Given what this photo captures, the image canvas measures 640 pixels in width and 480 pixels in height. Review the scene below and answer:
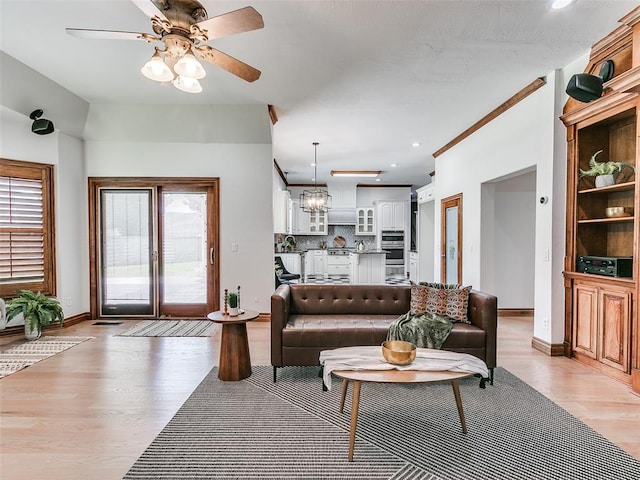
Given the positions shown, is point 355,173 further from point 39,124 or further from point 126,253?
point 39,124

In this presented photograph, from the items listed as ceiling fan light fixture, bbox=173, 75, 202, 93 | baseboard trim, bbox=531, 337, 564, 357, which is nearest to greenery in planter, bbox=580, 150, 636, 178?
baseboard trim, bbox=531, 337, 564, 357

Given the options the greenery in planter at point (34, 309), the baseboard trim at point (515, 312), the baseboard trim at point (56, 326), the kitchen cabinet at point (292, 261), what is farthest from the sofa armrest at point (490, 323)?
the kitchen cabinet at point (292, 261)

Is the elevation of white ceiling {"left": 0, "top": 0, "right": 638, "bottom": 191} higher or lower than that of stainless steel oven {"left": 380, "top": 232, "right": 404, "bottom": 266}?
higher

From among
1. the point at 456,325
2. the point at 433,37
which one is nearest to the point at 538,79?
the point at 433,37

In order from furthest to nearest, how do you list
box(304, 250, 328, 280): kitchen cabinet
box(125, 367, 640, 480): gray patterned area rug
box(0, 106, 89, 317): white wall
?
box(304, 250, 328, 280): kitchen cabinet
box(0, 106, 89, 317): white wall
box(125, 367, 640, 480): gray patterned area rug

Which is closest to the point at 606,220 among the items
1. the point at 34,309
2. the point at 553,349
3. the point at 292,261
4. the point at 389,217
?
the point at 553,349

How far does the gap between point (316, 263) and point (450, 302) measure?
718cm

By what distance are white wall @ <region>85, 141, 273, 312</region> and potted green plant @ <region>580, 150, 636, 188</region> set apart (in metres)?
3.84

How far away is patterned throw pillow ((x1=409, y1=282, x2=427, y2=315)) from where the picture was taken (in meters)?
3.44

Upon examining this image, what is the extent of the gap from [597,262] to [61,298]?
251 inches

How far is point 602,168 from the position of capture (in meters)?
3.32

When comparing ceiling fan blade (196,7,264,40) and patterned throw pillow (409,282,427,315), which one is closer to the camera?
ceiling fan blade (196,7,264,40)

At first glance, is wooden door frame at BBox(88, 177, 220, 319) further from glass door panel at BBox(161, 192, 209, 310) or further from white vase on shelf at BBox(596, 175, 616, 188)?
white vase on shelf at BBox(596, 175, 616, 188)

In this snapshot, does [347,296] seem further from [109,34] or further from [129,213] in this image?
[129,213]
